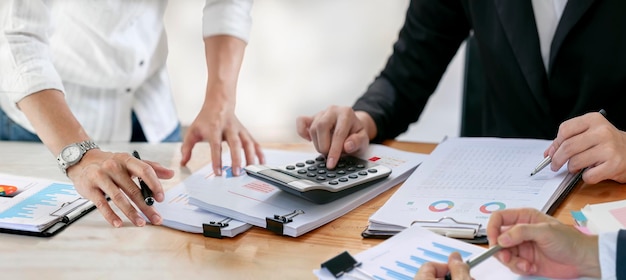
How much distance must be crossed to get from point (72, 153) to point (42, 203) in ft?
0.28

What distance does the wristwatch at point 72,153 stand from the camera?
1.05 metres

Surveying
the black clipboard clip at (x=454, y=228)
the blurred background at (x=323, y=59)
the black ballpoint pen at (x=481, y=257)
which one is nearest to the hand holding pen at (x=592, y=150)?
the black clipboard clip at (x=454, y=228)

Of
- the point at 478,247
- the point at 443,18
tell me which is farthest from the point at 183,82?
the point at 478,247

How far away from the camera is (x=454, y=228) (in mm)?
893

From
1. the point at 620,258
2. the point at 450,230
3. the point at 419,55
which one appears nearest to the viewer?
the point at 620,258

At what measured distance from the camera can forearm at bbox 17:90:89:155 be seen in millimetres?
1086

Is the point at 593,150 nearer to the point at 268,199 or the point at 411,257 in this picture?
the point at 411,257

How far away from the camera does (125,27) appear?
1402mm

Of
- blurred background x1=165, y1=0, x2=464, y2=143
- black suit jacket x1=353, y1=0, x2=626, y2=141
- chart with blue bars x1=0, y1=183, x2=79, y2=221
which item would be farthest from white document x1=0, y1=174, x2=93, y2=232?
blurred background x1=165, y1=0, x2=464, y2=143

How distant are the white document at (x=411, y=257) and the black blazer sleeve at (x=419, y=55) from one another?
60cm

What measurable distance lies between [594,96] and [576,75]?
50 mm

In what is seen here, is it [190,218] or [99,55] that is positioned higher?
[99,55]

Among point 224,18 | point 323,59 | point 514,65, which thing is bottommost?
point 323,59

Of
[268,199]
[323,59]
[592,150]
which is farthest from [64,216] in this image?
[323,59]
